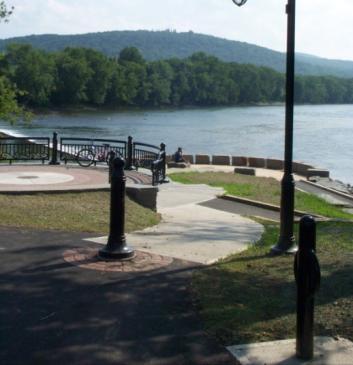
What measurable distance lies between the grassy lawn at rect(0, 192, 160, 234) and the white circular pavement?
5.90 feet

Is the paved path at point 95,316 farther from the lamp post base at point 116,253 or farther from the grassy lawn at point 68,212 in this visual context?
the grassy lawn at point 68,212

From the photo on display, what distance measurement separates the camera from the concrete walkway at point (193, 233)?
7.66 metres

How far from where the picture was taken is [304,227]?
4.20 meters

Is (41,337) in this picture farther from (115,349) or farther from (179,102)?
(179,102)

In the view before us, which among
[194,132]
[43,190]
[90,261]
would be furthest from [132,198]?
[194,132]

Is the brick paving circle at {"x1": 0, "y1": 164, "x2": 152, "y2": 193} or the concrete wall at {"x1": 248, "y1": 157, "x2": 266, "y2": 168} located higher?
the brick paving circle at {"x1": 0, "y1": 164, "x2": 152, "y2": 193}

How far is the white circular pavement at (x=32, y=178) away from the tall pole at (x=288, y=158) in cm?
602

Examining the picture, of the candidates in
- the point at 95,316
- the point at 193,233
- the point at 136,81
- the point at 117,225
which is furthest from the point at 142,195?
the point at 136,81

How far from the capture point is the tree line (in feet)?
357

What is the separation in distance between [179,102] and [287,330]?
140 m

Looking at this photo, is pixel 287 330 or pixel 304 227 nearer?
pixel 304 227

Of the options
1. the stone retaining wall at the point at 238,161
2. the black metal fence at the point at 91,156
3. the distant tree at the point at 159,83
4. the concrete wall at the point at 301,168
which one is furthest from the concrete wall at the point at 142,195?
the distant tree at the point at 159,83

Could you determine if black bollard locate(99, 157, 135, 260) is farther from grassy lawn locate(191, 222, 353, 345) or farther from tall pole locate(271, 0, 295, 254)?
tall pole locate(271, 0, 295, 254)

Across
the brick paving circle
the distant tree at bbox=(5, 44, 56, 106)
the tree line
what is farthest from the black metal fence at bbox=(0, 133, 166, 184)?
the distant tree at bbox=(5, 44, 56, 106)
